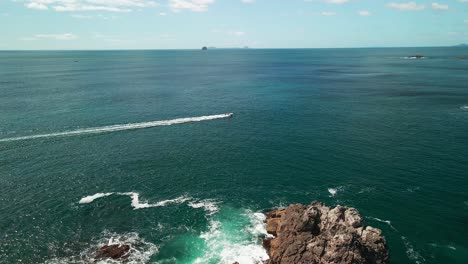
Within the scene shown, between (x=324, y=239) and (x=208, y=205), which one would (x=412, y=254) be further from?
(x=208, y=205)

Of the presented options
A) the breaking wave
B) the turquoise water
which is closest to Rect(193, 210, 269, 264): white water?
the turquoise water

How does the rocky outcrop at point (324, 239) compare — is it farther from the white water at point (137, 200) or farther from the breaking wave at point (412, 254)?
the white water at point (137, 200)

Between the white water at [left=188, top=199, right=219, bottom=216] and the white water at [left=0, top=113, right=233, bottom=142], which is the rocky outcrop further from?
the white water at [left=0, top=113, right=233, bottom=142]

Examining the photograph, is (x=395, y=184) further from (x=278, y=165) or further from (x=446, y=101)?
(x=446, y=101)

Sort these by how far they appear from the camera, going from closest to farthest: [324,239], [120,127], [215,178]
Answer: [324,239] → [215,178] → [120,127]

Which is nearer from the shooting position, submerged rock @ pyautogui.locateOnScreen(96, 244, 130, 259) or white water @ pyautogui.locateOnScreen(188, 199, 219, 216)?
submerged rock @ pyautogui.locateOnScreen(96, 244, 130, 259)

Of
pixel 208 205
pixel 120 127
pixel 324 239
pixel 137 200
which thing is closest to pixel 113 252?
pixel 137 200
